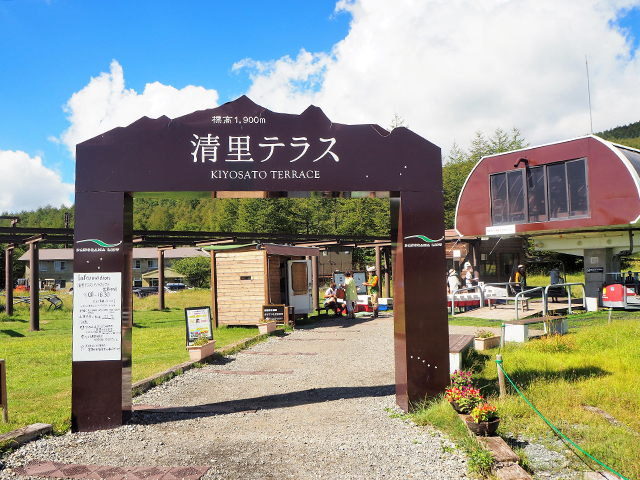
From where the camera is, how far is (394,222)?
261 inches

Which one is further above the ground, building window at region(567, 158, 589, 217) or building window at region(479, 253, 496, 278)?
building window at region(567, 158, 589, 217)

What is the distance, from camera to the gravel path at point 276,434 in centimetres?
448

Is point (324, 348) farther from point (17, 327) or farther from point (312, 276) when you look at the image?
point (17, 327)

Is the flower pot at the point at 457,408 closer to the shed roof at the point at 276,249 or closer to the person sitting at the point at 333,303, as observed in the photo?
the shed roof at the point at 276,249

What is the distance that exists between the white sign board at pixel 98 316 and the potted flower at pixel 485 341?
22.0 ft

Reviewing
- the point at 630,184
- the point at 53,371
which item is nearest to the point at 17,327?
the point at 53,371

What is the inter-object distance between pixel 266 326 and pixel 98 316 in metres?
7.86

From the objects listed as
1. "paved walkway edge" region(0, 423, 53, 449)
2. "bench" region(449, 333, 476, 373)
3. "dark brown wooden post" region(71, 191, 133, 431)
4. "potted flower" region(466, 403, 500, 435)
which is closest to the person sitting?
"bench" region(449, 333, 476, 373)

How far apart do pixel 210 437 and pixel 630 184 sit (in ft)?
47.8

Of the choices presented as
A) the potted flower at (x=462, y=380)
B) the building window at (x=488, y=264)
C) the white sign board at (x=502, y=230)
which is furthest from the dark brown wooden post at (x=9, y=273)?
the building window at (x=488, y=264)

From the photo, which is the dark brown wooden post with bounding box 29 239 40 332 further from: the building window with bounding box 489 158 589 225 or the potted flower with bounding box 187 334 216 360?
the building window with bounding box 489 158 589 225

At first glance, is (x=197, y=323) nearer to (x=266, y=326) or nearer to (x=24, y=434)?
(x=266, y=326)

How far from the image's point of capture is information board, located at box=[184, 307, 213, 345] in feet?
32.4

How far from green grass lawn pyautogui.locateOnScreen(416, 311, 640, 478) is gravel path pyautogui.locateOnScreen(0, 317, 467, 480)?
63 cm
